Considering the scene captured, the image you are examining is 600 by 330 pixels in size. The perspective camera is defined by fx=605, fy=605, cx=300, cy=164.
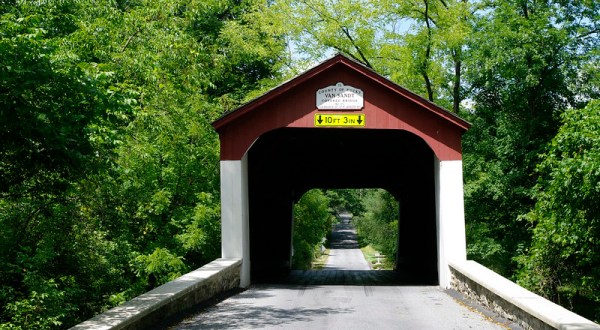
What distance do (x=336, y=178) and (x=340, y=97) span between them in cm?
873

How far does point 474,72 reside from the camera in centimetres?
1748

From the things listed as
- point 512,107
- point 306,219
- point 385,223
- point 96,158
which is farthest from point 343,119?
point 385,223

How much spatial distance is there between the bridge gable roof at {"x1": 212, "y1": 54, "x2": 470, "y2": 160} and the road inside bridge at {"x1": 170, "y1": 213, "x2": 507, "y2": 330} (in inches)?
103

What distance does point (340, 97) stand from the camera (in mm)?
10844

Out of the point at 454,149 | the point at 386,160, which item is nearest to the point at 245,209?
the point at 454,149

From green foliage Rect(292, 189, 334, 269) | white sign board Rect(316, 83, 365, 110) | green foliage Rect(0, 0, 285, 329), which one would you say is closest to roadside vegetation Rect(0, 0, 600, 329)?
green foliage Rect(0, 0, 285, 329)

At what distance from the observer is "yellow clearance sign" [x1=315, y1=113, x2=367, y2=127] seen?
35.4 ft

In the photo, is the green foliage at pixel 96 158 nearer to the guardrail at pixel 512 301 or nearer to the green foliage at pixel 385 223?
the guardrail at pixel 512 301

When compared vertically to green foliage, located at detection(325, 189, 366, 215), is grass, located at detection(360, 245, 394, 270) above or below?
below

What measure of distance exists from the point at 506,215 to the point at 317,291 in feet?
34.9

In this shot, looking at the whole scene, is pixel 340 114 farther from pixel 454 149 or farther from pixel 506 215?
pixel 506 215

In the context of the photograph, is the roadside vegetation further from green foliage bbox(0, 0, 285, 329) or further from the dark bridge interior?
the dark bridge interior

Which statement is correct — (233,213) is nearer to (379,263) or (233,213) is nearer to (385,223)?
(385,223)

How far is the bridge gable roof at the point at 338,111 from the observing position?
35.1 ft
